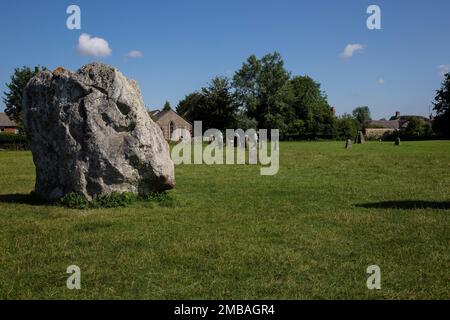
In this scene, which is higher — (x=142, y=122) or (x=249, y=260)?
(x=142, y=122)

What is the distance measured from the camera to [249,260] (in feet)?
23.5

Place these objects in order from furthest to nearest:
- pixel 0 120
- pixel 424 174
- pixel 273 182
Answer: pixel 0 120
pixel 424 174
pixel 273 182

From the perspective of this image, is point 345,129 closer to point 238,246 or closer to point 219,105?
point 219,105

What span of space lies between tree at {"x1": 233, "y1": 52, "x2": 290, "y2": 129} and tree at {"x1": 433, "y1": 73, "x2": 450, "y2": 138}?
2635 cm

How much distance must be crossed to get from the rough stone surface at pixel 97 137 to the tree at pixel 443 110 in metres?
70.8

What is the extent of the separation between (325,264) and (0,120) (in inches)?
4433

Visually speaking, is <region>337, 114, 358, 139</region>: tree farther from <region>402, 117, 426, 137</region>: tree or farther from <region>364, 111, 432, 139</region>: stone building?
<region>402, 117, 426, 137</region>: tree

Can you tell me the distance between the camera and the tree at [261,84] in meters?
81.6

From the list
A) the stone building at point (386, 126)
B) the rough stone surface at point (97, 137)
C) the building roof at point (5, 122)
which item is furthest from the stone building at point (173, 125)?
the rough stone surface at point (97, 137)

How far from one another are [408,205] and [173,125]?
80417 millimetres

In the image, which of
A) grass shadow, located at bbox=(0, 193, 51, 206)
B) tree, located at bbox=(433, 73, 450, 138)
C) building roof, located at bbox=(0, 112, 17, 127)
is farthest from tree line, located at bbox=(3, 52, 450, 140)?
grass shadow, located at bbox=(0, 193, 51, 206)

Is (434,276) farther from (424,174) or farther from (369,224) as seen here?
(424,174)

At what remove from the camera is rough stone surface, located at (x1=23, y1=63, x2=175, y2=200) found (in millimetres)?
11828
